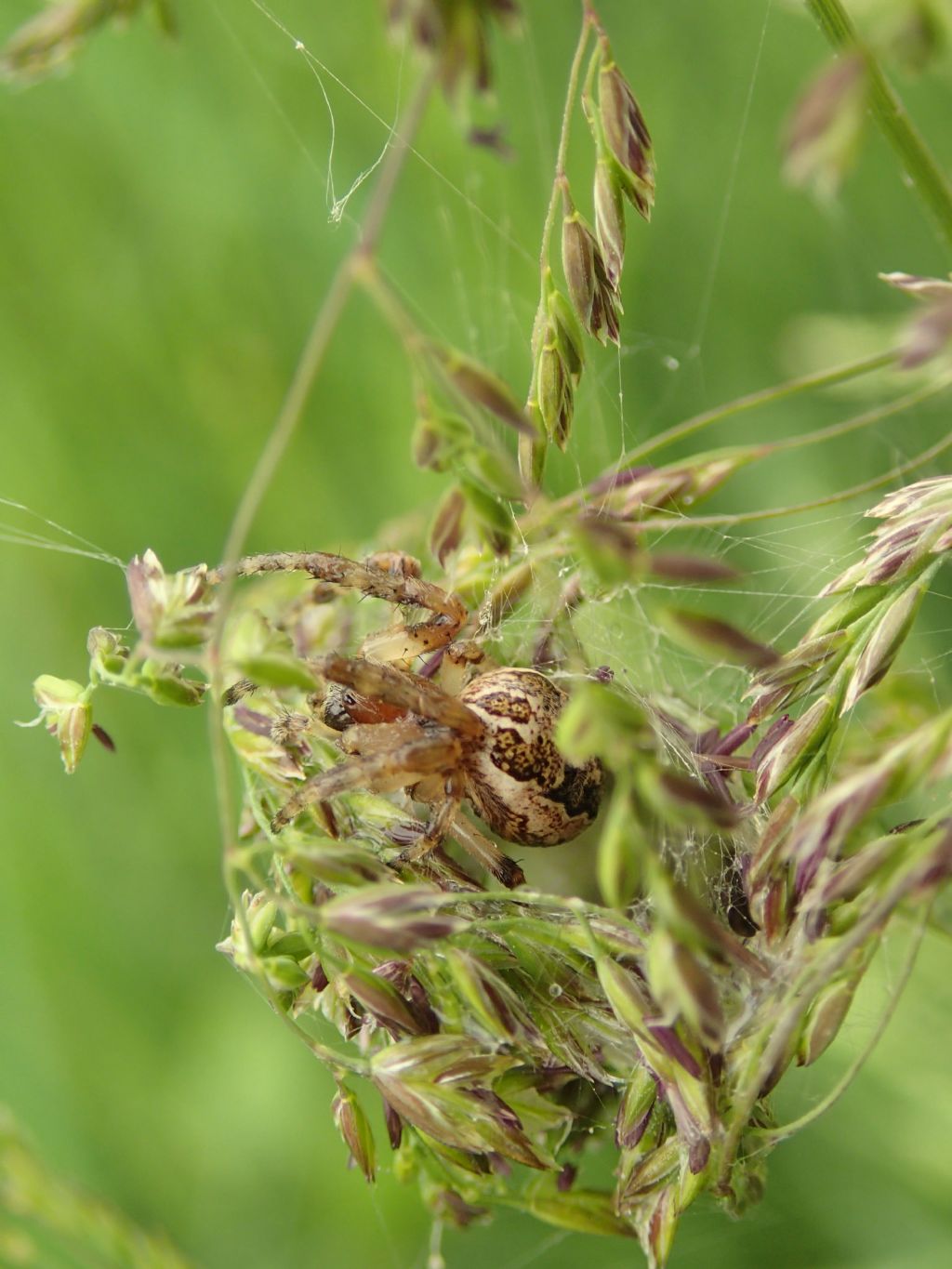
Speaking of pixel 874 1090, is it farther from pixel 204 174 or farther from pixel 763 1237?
pixel 204 174

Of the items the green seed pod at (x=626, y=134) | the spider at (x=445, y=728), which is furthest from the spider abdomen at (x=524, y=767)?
the green seed pod at (x=626, y=134)

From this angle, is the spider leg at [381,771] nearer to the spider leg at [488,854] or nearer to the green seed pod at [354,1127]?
the spider leg at [488,854]

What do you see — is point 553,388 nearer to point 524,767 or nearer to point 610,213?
point 610,213

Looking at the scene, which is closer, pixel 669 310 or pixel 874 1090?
pixel 874 1090

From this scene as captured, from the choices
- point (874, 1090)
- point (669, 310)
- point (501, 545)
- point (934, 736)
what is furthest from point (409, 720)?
point (669, 310)

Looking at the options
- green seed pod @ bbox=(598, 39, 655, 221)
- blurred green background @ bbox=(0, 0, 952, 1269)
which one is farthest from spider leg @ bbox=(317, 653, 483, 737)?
blurred green background @ bbox=(0, 0, 952, 1269)

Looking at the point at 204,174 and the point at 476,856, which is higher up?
the point at 204,174

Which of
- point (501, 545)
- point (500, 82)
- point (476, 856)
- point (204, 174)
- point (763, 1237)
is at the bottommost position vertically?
point (763, 1237)
